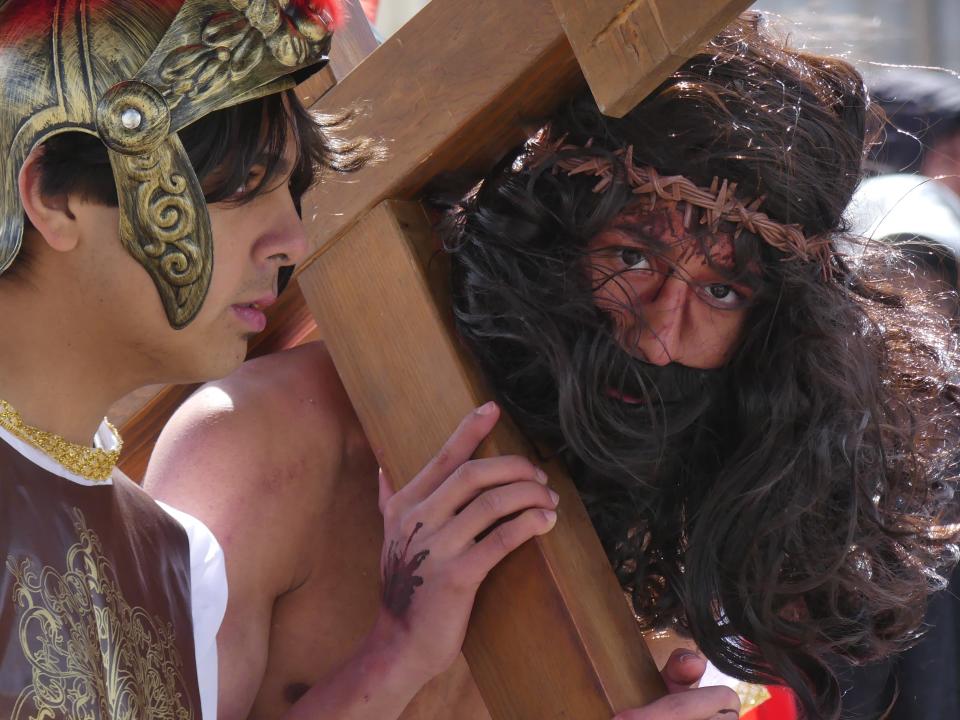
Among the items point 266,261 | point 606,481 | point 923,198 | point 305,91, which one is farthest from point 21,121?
point 923,198

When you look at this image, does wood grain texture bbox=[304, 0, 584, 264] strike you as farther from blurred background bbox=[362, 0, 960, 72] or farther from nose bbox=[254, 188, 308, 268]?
blurred background bbox=[362, 0, 960, 72]

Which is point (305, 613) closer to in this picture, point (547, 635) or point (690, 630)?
point (547, 635)

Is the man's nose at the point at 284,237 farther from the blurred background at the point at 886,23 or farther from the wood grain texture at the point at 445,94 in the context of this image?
the blurred background at the point at 886,23

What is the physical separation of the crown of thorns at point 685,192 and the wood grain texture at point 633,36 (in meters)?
0.31

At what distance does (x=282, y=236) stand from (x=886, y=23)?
3.11 m

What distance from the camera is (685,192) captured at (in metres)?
1.36

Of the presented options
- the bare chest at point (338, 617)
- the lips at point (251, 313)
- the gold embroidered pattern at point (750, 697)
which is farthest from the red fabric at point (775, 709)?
the lips at point (251, 313)

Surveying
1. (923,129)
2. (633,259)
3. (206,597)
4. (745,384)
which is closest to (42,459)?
(206,597)

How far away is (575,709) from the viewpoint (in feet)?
4.20

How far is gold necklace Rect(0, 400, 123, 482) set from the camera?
1021 mm

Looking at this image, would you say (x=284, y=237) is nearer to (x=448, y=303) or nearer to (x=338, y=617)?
(x=448, y=303)

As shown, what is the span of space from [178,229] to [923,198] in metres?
1.42

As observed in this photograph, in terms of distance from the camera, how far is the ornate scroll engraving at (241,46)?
1.03 m

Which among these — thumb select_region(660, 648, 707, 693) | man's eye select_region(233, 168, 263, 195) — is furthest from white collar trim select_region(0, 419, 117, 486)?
thumb select_region(660, 648, 707, 693)
